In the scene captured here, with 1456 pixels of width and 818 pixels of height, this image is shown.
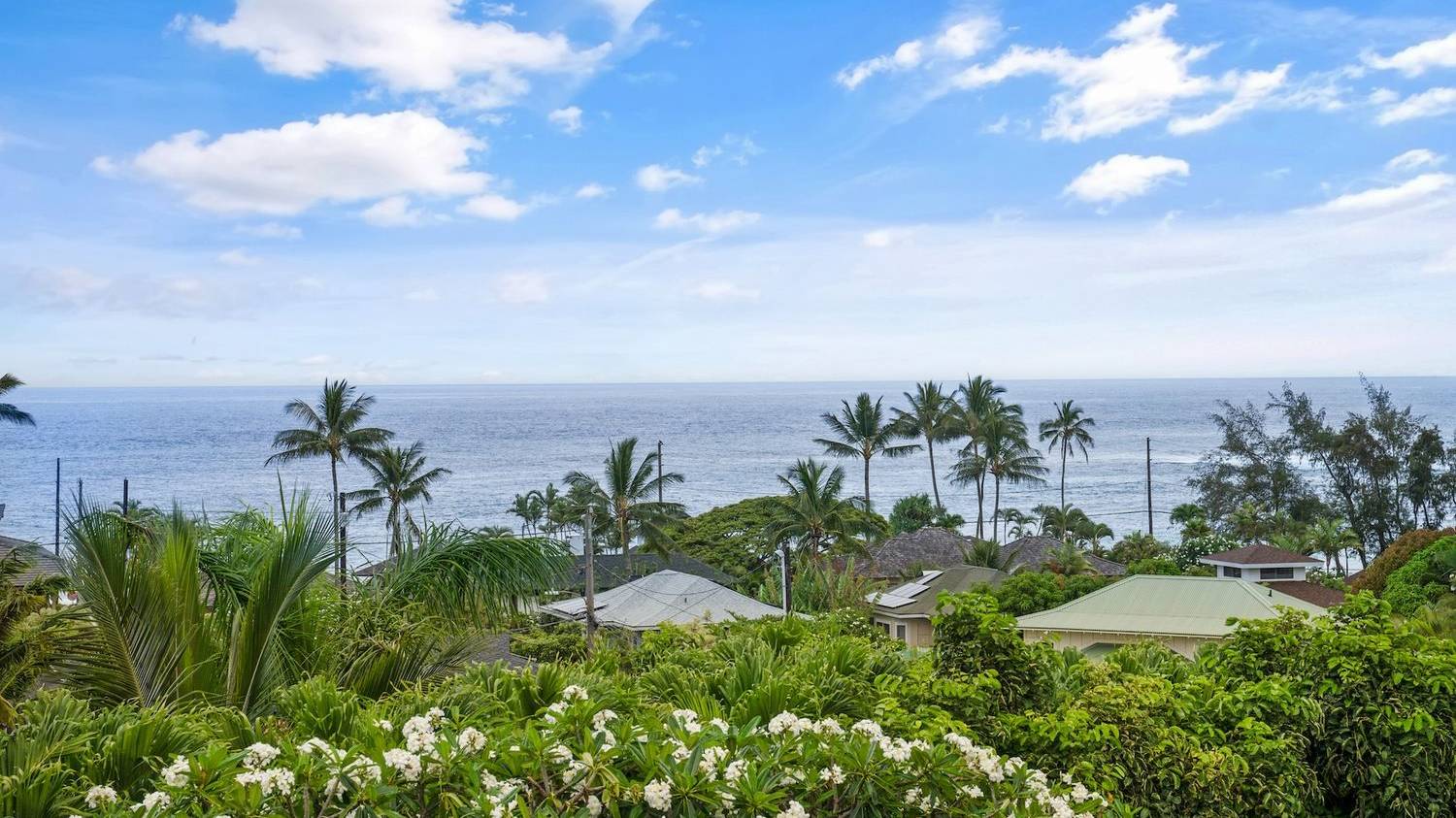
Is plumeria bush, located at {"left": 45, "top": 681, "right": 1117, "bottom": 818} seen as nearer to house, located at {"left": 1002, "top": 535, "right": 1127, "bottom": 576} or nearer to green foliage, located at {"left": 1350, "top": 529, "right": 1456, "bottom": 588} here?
green foliage, located at {"left": 1350, "top": 529, "right": 1456, "bottom": 588}

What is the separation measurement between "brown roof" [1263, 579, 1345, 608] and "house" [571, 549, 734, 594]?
17.9 m

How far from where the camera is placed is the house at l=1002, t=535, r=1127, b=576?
38.1m

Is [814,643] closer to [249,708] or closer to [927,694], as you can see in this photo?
[927,694]

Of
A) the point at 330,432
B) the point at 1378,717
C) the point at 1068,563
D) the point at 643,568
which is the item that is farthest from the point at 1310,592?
the point at 330,432

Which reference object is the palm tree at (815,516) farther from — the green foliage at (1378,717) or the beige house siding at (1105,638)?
the green foliage at (1378,717)

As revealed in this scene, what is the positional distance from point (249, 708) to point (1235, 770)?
526cm

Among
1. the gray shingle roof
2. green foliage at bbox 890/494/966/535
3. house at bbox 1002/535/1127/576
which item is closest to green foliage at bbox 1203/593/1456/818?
the gray shingle roof

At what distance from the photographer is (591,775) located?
11.2ft

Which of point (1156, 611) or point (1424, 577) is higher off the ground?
point (1424, 577)

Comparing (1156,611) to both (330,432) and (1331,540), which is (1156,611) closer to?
(1331,540)

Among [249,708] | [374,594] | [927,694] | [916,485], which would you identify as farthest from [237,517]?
[916,485]

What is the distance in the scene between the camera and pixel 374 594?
6.80 meters

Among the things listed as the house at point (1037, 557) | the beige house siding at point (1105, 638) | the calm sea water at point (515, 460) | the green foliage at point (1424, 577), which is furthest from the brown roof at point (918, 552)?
the calm sea water at point (515, 460)

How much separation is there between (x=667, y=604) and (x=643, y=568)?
17.5 m
